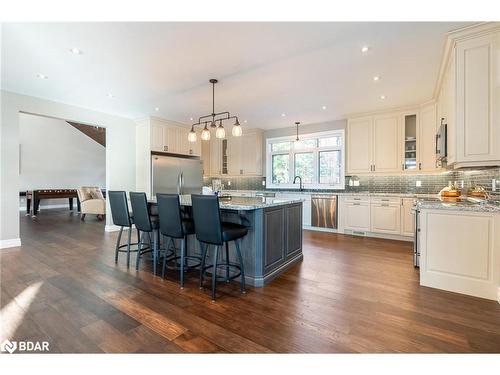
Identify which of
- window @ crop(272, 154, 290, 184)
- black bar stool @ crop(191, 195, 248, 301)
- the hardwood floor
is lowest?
the hardwood floor

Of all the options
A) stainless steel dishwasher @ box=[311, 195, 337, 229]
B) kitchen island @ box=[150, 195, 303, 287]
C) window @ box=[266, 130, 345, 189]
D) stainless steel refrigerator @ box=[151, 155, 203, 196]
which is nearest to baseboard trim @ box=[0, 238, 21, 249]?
stainless steel refrigerator @ box=[151, 155, 203, 196]

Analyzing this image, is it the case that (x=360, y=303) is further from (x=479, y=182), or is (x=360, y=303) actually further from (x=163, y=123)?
(x=163, y=123)

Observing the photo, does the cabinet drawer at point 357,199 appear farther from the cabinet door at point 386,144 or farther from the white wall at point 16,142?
the white wall at point 16,142

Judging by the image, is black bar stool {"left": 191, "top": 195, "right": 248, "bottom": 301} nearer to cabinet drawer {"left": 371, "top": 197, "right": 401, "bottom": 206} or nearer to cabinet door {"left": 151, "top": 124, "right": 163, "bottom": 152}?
cabinet drawer {"left": 371, "top": 197, "right": 401, "bottom": 206}

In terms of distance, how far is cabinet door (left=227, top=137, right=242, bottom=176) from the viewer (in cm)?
714

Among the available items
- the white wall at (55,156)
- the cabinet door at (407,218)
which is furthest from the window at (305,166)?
the white wall at (55,156)

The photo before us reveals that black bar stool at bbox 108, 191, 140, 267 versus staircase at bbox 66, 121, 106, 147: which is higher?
staircase at bbox 66, 121, 106, 147

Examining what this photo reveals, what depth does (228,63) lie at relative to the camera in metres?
3.07

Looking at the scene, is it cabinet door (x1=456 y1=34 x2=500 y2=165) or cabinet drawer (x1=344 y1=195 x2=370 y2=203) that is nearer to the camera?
cabinet door (x1=456 y1=34 x2=500 y2=165)

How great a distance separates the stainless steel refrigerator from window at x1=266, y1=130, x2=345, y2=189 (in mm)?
1939

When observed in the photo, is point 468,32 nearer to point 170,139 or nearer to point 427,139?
point 427,139

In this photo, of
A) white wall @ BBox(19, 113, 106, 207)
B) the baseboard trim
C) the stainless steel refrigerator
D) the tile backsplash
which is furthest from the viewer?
white wall @ BBox(19, 113, 106, 207)

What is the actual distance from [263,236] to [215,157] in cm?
522

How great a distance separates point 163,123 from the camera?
19.4ft
